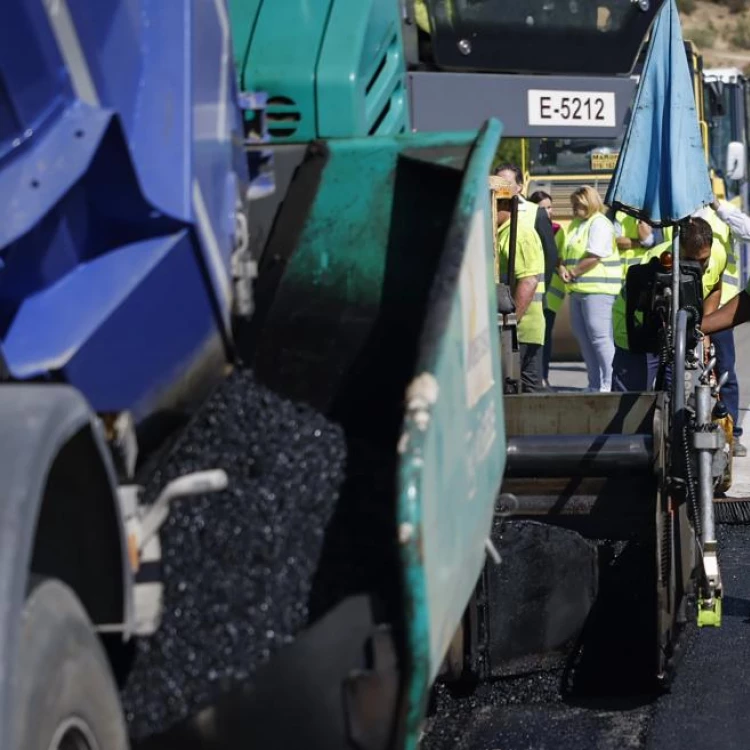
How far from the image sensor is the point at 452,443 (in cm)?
271

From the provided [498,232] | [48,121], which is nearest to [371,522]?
[48,121]

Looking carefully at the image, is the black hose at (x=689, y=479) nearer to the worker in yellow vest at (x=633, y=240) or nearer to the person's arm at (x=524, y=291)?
the person's arm at (x=524, y=291)

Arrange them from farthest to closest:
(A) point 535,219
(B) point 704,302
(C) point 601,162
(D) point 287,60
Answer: (C) point 601,162
(A) point 535,219
(B) point 704,302
(D) point 287,60

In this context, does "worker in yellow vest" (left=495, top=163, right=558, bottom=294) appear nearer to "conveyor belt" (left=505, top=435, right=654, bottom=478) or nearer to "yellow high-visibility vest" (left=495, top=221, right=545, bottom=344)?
"yellow high-visibility vest" (left=495, top=221, right=545, bottom=344)

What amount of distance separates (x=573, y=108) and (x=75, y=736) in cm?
296

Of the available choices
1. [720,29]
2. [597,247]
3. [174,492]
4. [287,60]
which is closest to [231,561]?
[174,492]

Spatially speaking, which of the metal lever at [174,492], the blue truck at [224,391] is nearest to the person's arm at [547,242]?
the blue truck at [224,391]

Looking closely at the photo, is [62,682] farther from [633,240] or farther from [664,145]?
[633,240]

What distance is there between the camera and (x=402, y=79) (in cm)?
427

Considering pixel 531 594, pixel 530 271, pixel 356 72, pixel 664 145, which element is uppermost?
pixel 356 72

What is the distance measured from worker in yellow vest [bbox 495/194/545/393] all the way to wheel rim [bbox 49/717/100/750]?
8.02 metres

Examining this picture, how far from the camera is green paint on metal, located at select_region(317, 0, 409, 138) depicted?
12.3 feet

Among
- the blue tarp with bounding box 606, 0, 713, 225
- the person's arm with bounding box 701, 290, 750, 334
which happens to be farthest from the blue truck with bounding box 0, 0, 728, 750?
the person's arm with bounding box 701, 290, 750, 334

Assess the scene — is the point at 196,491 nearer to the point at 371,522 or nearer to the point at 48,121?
the point at 371,522
